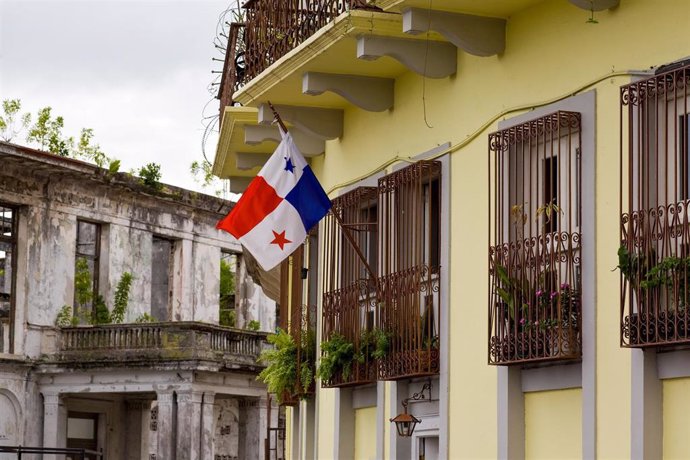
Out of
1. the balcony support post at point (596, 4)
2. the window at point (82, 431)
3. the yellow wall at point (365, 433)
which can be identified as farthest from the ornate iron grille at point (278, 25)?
the window at point (82, 431)

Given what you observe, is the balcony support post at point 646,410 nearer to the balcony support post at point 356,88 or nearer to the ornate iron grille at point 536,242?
the ornate iron grille at point 536,242

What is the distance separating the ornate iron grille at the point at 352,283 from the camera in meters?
12.3

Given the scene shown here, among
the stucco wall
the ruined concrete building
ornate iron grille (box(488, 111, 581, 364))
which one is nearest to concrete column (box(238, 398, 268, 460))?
the ruined concrete building

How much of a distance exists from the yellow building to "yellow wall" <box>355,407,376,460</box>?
2cm

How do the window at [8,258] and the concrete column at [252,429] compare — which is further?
the concrete column at [252,429]

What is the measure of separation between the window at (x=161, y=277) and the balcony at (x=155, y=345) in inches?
163

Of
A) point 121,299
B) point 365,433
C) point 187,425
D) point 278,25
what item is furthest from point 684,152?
point 121,299

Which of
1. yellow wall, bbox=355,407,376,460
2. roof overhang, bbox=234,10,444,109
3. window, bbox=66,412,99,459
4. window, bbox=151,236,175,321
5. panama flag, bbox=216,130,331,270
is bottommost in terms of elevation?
yellow wall, bbox=355,407,376,460

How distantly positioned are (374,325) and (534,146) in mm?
2579

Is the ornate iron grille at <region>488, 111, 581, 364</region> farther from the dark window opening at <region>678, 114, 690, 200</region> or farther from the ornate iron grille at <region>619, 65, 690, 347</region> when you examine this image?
the dark window opening at <region>678, 114, 690, 200</region>

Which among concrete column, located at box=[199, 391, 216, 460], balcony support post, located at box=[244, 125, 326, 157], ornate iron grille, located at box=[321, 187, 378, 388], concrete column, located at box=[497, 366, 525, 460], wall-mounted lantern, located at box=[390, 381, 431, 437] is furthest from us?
concrete column, located at box=[199, 391, 216, 460]

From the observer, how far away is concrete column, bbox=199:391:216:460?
3200 cm

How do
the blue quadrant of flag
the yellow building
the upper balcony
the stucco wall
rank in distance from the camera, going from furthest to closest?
the blue quadrant of flag → the upper balcony → the stucco wall → the yellow building

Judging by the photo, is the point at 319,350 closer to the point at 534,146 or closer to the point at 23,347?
the point at 534,146
